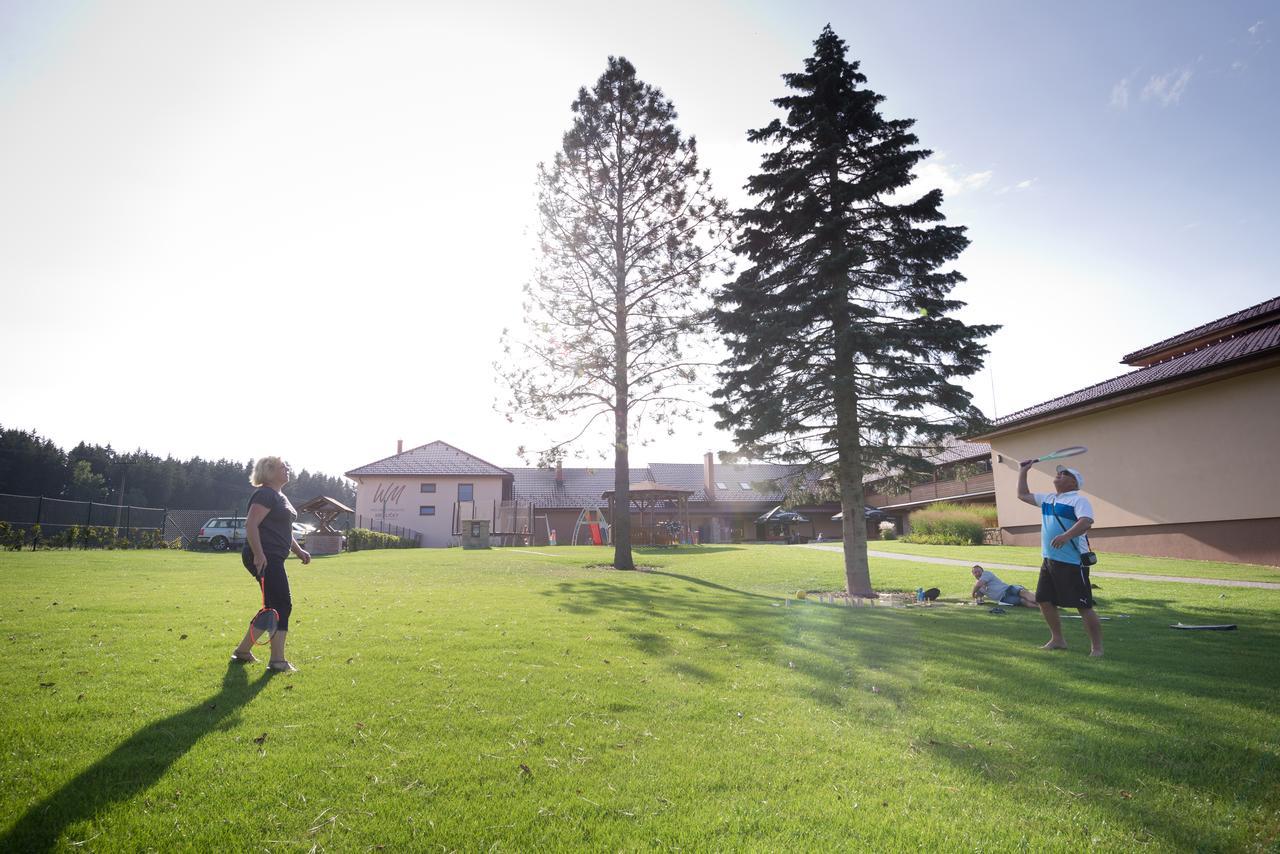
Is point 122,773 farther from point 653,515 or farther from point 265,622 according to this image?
point 653,515

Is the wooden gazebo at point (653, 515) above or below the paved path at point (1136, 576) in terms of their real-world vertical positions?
above

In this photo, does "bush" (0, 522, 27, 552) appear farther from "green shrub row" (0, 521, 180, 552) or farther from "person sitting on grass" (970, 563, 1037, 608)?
"person sitting on grass" (970, 563, 1037, 608)

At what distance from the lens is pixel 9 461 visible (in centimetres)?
5519

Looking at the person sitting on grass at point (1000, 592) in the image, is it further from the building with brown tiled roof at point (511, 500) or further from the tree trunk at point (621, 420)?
the building with brown tiled roof at point (511, 500)

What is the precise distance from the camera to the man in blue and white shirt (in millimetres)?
6199

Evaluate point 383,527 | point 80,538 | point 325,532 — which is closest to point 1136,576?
point 325,532

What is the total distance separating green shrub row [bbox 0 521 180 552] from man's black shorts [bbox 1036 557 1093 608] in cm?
2614

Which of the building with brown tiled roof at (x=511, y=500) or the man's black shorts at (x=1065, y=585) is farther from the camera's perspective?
the building with brown tiled roof at (x=511, y=500)

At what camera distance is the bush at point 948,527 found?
2697 centimetres

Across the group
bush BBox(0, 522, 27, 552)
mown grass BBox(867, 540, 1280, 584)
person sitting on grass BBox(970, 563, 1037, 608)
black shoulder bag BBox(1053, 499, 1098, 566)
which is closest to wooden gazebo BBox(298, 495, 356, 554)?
bush BBox(0, 522, 27, 552)

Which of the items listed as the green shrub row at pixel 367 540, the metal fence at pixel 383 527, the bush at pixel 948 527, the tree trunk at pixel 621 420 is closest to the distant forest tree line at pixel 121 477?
the metal fence at pixel 383 527

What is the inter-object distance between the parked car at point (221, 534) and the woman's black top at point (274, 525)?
2506 centimetres

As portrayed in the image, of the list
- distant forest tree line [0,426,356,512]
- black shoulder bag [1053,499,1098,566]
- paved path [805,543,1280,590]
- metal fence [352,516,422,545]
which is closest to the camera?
black shoulder bag [1053,499,1098,566]

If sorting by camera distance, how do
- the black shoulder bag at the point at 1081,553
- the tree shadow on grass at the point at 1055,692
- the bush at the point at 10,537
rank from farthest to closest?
the bush at the point at 10,537 → the black shoulder bag at the point at 1081,553 → the tree shadow on grass at the point at 1055,692
